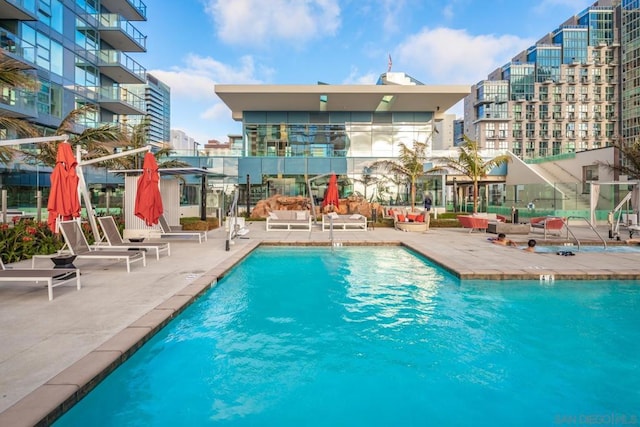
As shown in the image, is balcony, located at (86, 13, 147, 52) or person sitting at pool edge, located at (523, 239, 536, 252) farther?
balcony, located at (86, 13, 147, 52)

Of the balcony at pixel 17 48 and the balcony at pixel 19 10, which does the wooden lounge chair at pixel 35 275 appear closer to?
the balcony at pixel 17 48

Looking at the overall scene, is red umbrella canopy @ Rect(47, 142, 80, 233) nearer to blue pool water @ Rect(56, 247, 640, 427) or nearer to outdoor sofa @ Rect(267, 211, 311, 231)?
blue pool water @ Rect(56, 247, 640, 427)

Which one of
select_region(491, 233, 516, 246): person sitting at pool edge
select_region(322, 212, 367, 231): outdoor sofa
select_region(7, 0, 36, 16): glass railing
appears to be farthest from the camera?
select_region(7, 0, 36, 16): glass railing

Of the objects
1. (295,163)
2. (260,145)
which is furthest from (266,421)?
(260,145)

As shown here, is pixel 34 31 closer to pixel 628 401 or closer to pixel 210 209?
pixel 210 209

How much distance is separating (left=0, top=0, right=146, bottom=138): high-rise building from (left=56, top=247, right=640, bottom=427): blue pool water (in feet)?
61.0

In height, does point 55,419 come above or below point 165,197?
below

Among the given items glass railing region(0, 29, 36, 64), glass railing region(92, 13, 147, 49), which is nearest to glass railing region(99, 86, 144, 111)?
glass railing region(92, 13, 147, 49)

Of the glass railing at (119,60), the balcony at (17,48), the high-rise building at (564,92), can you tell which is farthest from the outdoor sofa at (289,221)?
the high-rise building at (564,92)

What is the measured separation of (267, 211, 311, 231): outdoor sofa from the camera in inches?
726

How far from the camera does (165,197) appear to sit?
53.2 feet

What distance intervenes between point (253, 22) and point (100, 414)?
25.0m

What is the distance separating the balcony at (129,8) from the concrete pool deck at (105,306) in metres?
23.9

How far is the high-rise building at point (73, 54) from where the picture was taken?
20484 millimetres
